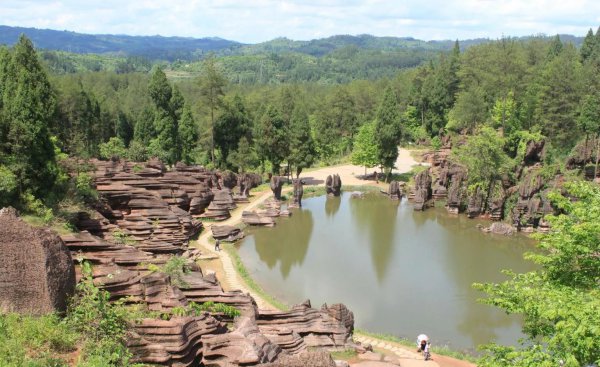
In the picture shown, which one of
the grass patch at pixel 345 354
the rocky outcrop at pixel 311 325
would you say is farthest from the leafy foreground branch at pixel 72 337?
the grass patch at pixel 345 354

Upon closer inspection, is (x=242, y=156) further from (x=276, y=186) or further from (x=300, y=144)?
(x=276, y=186)

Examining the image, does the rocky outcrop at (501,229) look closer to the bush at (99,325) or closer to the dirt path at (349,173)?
the dirt path at (349,173)

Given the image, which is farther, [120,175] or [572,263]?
[120,175]

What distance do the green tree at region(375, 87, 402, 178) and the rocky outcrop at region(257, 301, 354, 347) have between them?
1165 inches

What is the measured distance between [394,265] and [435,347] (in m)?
8.56

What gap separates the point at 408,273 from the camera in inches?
1038

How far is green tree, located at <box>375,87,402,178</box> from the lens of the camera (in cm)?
4541

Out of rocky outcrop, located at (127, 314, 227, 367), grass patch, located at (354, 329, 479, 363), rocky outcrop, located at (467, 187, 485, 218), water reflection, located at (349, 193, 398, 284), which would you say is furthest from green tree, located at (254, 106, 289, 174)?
rocky outcrop, located at (127, 314, 227, 367)

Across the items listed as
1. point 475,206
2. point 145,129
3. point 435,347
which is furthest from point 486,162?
point 145,129

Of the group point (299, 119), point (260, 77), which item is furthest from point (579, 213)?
point (260, 77)

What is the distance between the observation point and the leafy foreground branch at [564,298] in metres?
9.08

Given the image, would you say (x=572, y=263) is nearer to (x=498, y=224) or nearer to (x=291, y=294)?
(x=291, y=294)

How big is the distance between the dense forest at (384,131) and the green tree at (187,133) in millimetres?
97

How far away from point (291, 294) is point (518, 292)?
1447cm
